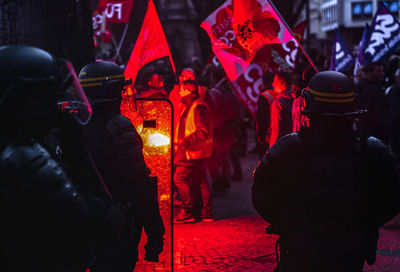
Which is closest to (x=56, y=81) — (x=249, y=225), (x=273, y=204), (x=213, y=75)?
(x=273, y=204)

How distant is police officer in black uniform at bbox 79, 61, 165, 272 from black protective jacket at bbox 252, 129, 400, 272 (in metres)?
0.90

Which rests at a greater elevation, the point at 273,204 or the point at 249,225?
the point at 273,204

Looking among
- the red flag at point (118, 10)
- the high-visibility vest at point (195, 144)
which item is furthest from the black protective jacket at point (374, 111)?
the red flag at point (118, 10)

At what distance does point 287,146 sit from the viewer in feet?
10.1

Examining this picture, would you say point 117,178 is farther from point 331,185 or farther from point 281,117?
point 281,117

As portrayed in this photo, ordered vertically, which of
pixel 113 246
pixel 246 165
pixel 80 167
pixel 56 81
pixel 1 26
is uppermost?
pixel 1 26

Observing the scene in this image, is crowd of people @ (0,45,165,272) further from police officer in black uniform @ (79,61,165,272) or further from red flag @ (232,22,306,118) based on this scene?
red flag @ (232,22,306,118)

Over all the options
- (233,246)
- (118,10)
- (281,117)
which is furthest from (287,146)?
(118,10)

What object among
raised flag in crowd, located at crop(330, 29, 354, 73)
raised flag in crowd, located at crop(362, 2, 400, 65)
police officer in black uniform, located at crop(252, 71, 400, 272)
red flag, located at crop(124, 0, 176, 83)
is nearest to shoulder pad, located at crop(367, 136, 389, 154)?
police officer in black uniform, located at crop(252, 71, 400, 272)

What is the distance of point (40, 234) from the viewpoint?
7.97 feet

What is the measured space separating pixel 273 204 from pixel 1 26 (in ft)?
10.2

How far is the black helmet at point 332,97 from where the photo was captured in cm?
304

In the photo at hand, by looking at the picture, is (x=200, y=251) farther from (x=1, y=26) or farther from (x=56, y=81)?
(x=56, y=81)

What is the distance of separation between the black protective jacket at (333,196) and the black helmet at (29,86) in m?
1.18
